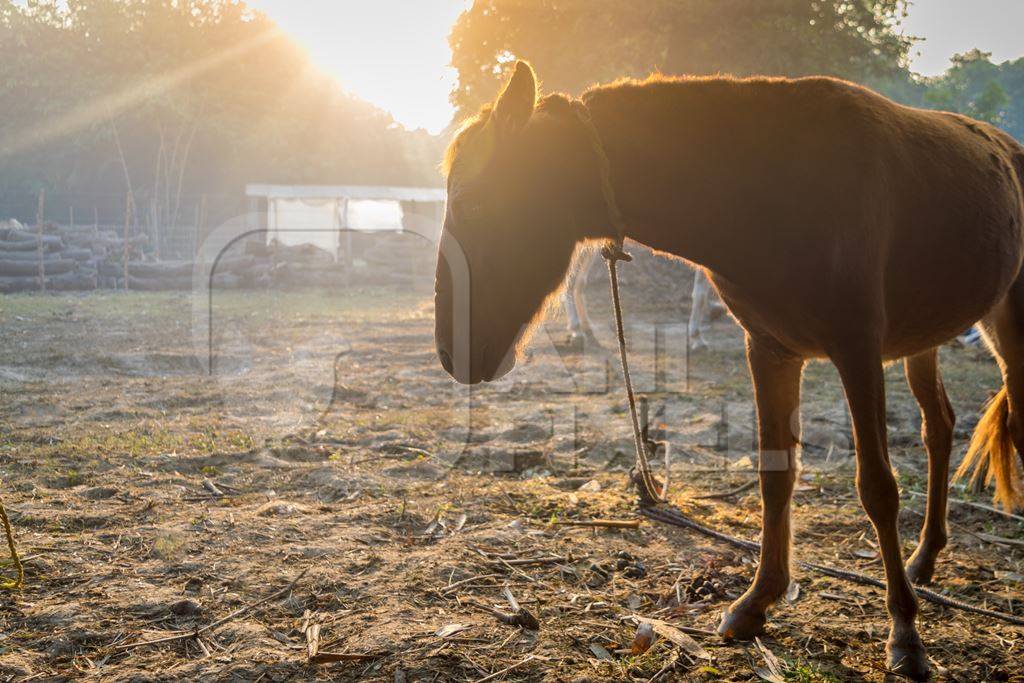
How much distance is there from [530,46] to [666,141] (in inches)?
494

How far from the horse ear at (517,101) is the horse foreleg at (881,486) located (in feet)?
4.76

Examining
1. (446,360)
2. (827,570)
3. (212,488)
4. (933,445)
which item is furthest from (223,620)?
(933,445)

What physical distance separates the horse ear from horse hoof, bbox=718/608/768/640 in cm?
218

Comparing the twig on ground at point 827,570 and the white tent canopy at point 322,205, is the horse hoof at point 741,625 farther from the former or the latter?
the white tent canopy at point 322,205

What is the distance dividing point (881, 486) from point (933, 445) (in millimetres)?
1424

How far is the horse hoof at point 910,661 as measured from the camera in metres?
2.87

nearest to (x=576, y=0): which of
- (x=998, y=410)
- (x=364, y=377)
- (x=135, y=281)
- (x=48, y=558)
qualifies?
(x=364, y=377)

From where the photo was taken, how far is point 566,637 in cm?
306

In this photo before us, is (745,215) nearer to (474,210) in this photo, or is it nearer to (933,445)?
(474,210)

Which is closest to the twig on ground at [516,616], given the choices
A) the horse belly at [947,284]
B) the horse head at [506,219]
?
the horse head at [506,219]

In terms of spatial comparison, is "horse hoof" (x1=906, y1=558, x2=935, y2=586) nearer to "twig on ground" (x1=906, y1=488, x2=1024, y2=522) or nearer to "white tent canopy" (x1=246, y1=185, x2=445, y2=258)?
"twig on ground" (x1=906, y1=488, x2=1024, y2=522)

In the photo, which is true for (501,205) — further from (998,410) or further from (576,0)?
(576,0)

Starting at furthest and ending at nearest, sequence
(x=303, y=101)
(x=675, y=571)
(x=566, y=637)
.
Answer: (x=303, y=101) → (x=675, y=571) → (x=566, y=637)

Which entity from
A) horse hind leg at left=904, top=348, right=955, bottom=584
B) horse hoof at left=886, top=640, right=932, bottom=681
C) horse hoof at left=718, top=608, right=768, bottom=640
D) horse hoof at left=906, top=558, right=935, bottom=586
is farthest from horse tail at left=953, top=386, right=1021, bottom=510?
horse hoof at left=718, top=608, right=768, bottom=640
